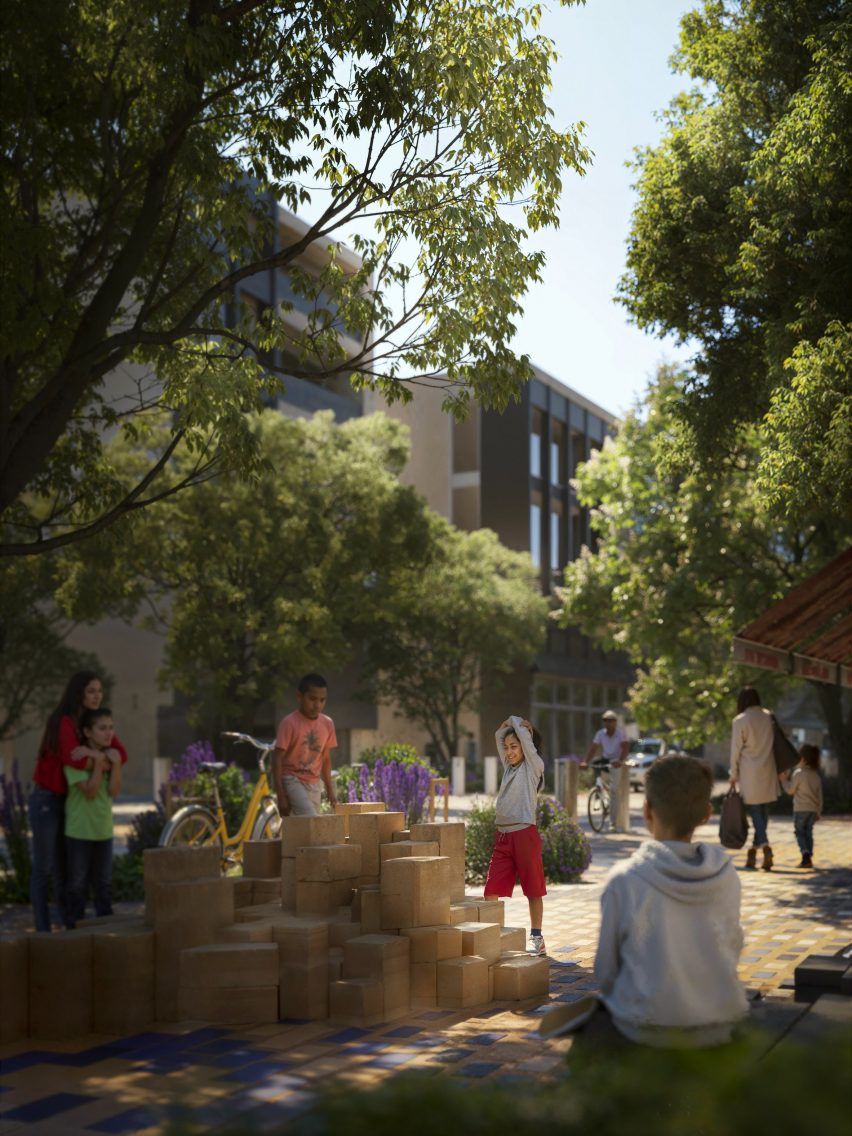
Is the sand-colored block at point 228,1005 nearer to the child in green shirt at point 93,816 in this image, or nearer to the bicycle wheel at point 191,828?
the child in green shirt at point 93,816

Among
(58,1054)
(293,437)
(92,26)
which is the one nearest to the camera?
(58,1054)

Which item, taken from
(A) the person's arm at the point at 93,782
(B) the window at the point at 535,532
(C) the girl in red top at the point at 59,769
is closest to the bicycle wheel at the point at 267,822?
(C) the girl in red top at the point at 59,769

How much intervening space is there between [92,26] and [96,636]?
34.4 metres

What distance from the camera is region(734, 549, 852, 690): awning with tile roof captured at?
568 inches

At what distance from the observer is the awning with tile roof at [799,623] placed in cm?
1443

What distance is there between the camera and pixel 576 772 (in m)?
20.2

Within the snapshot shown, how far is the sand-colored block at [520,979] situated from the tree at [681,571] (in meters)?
17.8

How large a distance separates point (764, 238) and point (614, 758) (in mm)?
11188

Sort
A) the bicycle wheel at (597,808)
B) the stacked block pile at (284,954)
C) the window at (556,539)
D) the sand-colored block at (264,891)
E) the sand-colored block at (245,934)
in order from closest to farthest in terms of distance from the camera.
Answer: the stacked block pile at (284,954) → the sand-colored block at (245,934) → the sand-colored block at (264,891) → the bicycle wheel at (597,808) → the window at (556,539)

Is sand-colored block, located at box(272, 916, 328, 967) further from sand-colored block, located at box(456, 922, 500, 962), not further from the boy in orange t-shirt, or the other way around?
the boy in orange t-shirt

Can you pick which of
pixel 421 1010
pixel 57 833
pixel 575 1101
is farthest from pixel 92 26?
pixel 575 1101

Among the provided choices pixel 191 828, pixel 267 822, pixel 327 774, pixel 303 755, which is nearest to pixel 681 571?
pixel 267 822

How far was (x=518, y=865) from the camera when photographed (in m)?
9.12

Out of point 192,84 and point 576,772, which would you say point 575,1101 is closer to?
point 192,84
